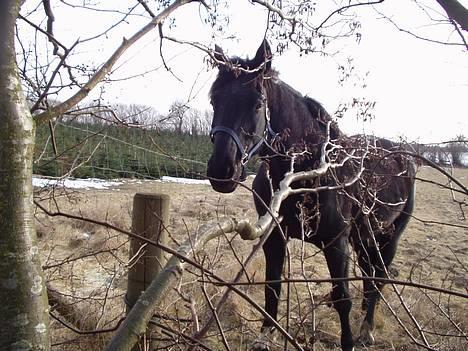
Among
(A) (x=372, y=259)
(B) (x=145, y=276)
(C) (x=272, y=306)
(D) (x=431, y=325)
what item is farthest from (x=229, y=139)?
(A) (x=372, y=259)

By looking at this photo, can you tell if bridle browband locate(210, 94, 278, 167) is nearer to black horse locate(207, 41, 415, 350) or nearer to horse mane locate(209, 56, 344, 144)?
black horse locate(207, 41, 415, 350)

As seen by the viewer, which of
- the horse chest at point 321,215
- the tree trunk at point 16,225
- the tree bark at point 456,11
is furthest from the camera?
the horse chest at point 321,215

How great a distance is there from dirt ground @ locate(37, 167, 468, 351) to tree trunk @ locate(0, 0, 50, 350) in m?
0.48

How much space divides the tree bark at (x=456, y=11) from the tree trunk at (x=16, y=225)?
167cm

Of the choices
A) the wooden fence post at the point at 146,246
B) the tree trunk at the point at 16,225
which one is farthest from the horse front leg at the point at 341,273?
the tree trunk at the point at 16,225

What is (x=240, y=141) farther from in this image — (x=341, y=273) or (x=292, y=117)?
(x=341, y=273)

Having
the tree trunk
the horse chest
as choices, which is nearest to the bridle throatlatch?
the horse chest

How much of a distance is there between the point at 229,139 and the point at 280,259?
1310 millimetres

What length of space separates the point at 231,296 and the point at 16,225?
327cm

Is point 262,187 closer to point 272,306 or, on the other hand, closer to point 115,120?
point 272,306

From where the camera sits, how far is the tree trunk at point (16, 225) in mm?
799

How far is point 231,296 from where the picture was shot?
12.7ft

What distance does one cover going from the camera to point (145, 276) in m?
1.95

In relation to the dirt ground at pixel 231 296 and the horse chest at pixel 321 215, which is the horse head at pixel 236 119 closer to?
the dirt ground at pixel 231 296
